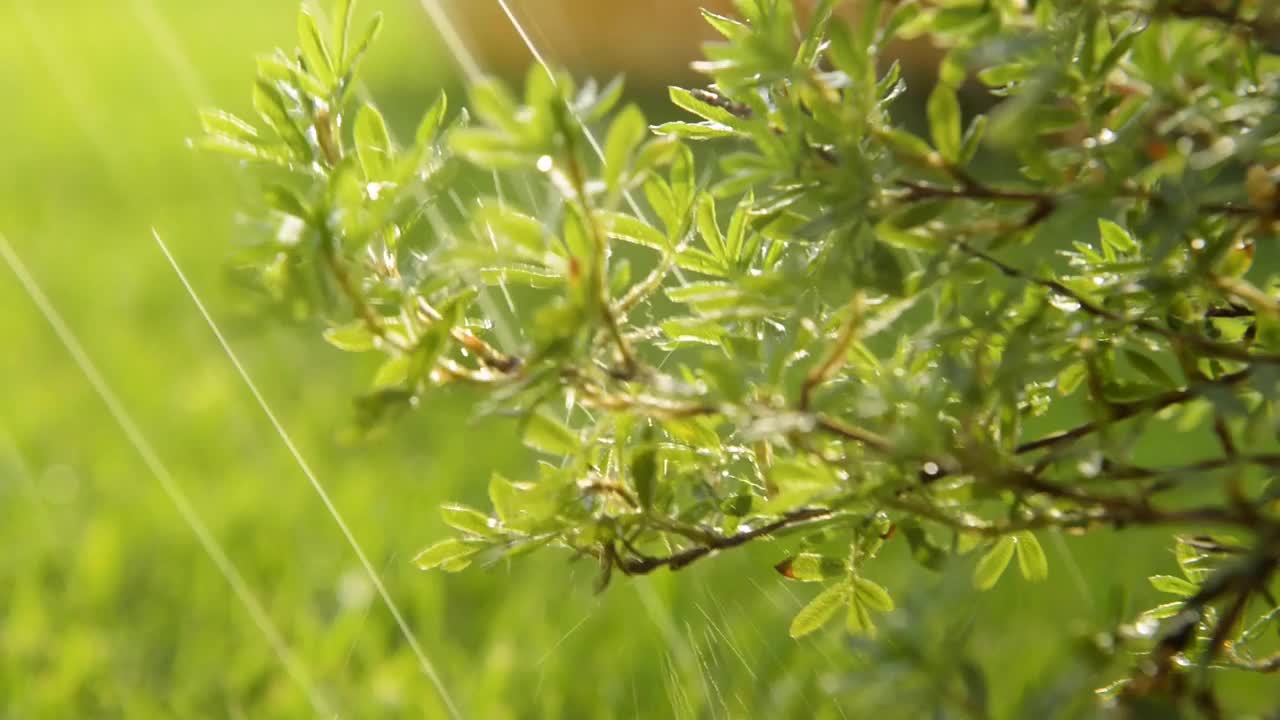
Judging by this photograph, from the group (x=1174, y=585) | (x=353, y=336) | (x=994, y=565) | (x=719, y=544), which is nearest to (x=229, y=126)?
(x=353, y=336)

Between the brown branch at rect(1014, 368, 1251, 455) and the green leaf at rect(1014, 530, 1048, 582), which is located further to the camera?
the green leaf at rect(1014, 530, 1048, 582)

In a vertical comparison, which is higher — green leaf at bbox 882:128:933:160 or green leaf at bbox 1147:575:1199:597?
green leaf at bbox 882:128:933:160

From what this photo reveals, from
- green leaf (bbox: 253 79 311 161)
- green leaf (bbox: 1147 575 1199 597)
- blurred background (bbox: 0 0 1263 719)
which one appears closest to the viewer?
green leaf (bbox: 253 79 311 161)

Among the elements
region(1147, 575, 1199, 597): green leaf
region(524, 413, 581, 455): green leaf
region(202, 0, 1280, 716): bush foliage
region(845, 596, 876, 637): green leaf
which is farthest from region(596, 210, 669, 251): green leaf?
region(1147, 575, 1199, 597): green leaf

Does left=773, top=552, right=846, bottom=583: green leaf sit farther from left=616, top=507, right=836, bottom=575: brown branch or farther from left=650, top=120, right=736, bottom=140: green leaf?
left=650, top=120, right=736, bottom=140: green leaf

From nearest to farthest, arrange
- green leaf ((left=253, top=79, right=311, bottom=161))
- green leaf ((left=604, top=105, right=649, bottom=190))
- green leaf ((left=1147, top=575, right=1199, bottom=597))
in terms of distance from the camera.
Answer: green leaf ((left=604, top=105, right=649, bottom=190)) < green leaf ((left=253, top=79, right=311, bottom=161)) < green leaf ((left=1147, top=575, right=1199, bottom=597))

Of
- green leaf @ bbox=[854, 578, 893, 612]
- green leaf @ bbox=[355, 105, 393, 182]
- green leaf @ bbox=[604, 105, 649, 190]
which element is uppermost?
green leaf @ bbox=[355, 105, 393, 182]

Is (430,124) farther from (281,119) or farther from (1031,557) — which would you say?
(1031,557)
